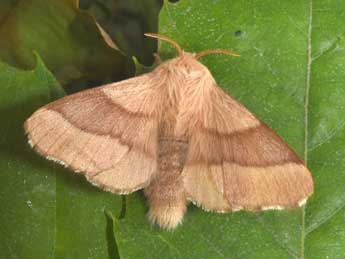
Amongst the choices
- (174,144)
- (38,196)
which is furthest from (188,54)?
(38,196)

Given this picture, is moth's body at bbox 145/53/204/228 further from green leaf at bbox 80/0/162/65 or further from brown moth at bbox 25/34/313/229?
green leaf at bbox 80/0/162/65

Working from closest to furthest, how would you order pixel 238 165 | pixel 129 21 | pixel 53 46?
1. pixel 238 165
2. pixel 53 46
3. pixel 129 21

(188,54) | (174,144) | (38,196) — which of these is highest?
(188,54)

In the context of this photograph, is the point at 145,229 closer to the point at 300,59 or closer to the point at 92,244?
the point at 92,244

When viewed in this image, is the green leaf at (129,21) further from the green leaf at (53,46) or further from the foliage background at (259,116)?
the foliage background at (259,116)

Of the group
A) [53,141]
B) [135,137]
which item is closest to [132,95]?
[135,137]

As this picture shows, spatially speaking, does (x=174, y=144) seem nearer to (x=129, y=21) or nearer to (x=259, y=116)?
(x=259, y=116)
